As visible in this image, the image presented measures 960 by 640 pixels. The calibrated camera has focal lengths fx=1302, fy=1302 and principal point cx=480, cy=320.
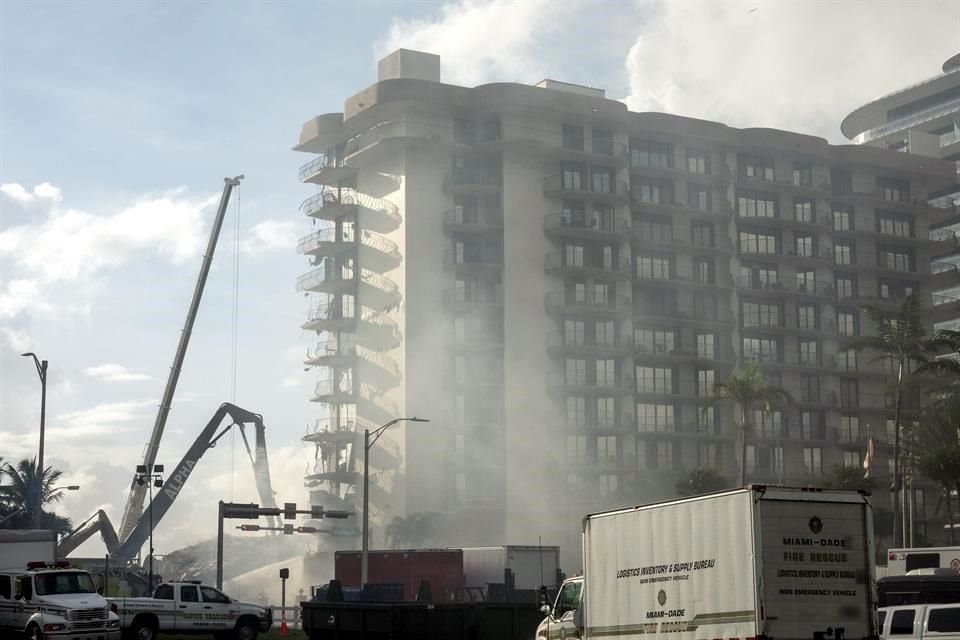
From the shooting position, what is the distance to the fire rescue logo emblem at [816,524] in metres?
21.5

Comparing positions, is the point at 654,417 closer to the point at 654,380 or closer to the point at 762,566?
the point at 654,380

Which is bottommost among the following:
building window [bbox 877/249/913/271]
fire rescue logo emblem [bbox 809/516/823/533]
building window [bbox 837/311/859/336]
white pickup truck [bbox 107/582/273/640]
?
white pickup truck [bbox 107/582/273/640]

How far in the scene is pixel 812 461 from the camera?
11719 centimetres

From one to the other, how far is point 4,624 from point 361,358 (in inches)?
2926

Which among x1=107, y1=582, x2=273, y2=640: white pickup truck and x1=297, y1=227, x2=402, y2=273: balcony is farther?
x1=297, y1=227, x2=402, y2=273: balcony

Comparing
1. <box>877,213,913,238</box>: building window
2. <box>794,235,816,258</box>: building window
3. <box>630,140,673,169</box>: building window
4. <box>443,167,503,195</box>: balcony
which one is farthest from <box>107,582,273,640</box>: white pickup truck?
<box>877,213,913,238</box>: building window

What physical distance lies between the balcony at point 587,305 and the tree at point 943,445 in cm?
2850

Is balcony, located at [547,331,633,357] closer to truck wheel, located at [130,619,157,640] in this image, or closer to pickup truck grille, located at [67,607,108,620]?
truck wheel, located at [130,619,157,640]

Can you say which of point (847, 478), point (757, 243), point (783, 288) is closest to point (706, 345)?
point (783, 288)

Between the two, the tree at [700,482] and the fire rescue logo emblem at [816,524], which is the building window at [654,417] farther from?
the fire rescue logo emblem at [816,524]

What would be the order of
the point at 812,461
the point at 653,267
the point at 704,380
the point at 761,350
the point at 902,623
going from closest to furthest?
the point at 902,623, the point at 653,267, the point at 704,380, the point at 812,461, the point at 761,350

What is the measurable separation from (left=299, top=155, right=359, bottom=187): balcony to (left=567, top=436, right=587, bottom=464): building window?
99.2 feet

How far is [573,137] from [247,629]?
253 ft

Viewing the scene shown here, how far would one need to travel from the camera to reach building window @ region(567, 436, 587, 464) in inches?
4195
